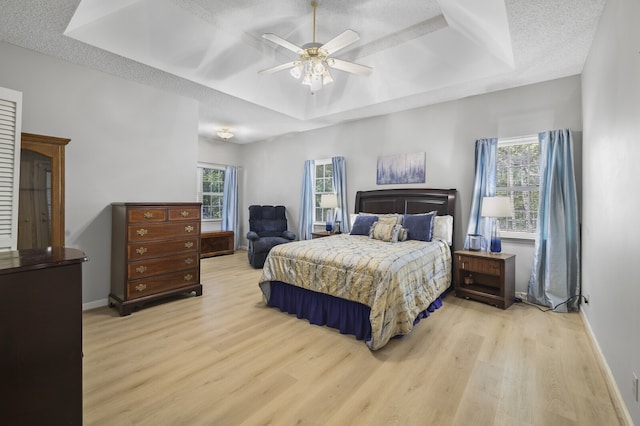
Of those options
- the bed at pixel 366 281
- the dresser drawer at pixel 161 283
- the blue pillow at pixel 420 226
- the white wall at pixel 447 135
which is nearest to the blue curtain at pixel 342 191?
the white wall at pixel 447 135

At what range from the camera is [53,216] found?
293cm

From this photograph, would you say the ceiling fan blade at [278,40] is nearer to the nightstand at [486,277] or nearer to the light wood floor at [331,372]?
the light wood floor at [331,372]

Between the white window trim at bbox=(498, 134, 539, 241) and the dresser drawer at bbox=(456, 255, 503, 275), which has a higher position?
the white window trim at bbox=(498, 134, 539, 241)

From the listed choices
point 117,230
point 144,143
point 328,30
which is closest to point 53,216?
point 117,230

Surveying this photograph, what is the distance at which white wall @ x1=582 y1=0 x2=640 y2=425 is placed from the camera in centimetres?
157

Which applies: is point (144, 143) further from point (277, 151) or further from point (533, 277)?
point (533, 277)

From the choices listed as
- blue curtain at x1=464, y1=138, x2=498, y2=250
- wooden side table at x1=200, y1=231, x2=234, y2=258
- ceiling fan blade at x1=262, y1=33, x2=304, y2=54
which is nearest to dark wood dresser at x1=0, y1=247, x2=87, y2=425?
ceiling fan blade at x1=262, y1=33, x2=304, y2=54

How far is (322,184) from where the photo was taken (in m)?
6.03

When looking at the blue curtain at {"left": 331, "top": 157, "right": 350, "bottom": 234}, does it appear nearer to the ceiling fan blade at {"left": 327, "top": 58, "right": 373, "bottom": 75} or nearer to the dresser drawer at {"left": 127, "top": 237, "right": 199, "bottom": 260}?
the ceiling fan blade at {"left": 327, "top": 58, "right": 373, "bottom": 75}

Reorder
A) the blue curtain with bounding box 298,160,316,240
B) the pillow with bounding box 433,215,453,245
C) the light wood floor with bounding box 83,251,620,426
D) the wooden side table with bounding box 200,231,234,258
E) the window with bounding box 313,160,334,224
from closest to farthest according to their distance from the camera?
the light wood floor with bounding box 83,251,620,426
the pillow with bounding box 433,215,453,245
the window with bounding box 313,160,334,224
the blue curtain with bounding box 298,160,316,240
the wooden side table with bounding box 200,231,234,258

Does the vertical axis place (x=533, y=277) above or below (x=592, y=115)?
below

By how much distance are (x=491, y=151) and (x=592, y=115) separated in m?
1.21

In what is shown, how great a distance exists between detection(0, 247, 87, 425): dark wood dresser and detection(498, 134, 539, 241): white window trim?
438cm

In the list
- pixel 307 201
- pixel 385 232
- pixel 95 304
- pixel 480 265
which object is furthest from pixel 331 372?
pixel 307 201
